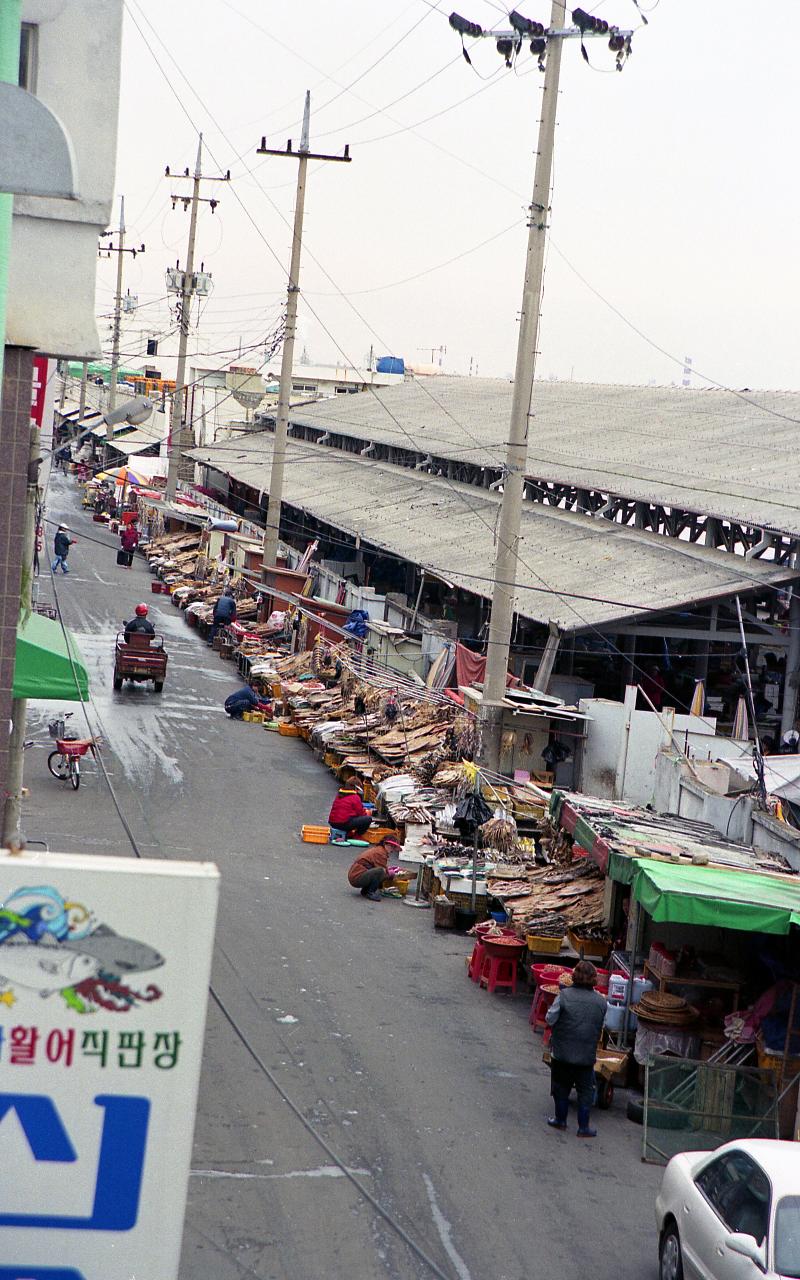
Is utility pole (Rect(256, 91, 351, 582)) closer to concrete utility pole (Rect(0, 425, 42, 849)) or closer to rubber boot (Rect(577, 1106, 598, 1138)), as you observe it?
concrete utility pole (Rect(0, 425, 42, 849))

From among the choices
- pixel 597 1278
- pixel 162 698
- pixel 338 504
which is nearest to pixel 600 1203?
pixel 597 1278

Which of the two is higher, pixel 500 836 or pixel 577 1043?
pixel 577 1043

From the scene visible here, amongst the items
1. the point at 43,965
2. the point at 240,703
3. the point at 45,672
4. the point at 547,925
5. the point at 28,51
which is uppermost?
the point at 28,51

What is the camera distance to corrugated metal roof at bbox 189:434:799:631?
2295 cm

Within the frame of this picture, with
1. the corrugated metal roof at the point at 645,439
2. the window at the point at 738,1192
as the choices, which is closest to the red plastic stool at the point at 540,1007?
the window at the point at 738,1192

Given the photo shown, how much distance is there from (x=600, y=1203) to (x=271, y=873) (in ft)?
28.2

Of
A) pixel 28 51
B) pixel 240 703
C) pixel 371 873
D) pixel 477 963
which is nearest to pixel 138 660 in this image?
pixel 240 703

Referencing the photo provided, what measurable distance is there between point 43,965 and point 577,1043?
685cm

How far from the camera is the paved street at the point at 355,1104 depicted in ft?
26.9

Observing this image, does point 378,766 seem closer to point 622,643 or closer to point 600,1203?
point 622,643

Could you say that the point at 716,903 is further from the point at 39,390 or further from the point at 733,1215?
the point at 39,390

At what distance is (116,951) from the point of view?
4180 millimetres

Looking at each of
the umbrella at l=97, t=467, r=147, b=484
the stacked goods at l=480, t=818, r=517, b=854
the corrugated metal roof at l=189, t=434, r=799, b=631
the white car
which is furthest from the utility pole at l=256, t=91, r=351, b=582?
the umbrella at l=97, t=467, r=147, b=484

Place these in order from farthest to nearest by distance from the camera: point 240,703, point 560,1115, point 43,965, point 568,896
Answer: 1. point 240,703
2. point 568,896
3. point 560,1115
4. point 43,965
